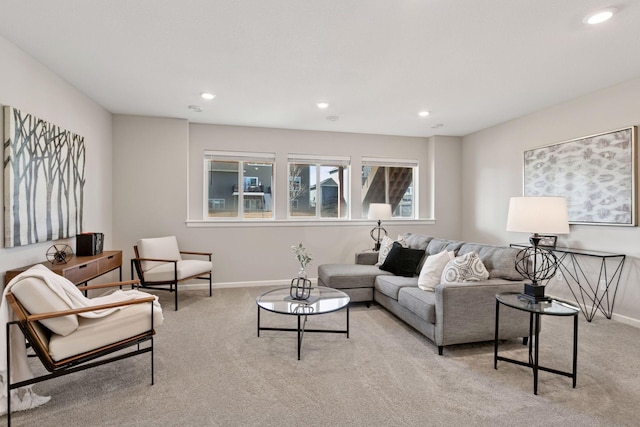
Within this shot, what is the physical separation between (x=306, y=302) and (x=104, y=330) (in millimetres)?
1544

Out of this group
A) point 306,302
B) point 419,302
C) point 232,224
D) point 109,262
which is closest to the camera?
point 419,302

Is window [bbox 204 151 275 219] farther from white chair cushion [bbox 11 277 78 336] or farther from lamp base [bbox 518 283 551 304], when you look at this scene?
lamp base [bbox 518 283 551 304]

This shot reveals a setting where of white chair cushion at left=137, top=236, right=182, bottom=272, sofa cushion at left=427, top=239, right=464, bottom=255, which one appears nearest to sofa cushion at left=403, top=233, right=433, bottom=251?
sofa cushion at left=427, top=239, right=464, bottom=255

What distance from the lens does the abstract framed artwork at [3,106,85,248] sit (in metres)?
2.65

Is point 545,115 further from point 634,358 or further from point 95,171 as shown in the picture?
point 95,171

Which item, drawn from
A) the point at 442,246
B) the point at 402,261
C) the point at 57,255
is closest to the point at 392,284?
the point at 402,261

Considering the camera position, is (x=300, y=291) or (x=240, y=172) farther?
(x=240, y=172)

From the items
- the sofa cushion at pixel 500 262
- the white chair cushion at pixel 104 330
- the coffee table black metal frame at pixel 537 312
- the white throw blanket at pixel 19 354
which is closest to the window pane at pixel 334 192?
the sofa cushion at pixel 500 262

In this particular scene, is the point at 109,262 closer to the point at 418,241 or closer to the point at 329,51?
the point at 329,51

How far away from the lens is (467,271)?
2.88m

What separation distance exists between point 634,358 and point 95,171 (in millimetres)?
5782

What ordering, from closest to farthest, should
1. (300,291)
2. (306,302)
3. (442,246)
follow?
(306,302) → (300,291) → (442,246)

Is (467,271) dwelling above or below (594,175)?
below

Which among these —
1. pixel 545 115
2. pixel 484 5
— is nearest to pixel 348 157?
pixel 545 115
